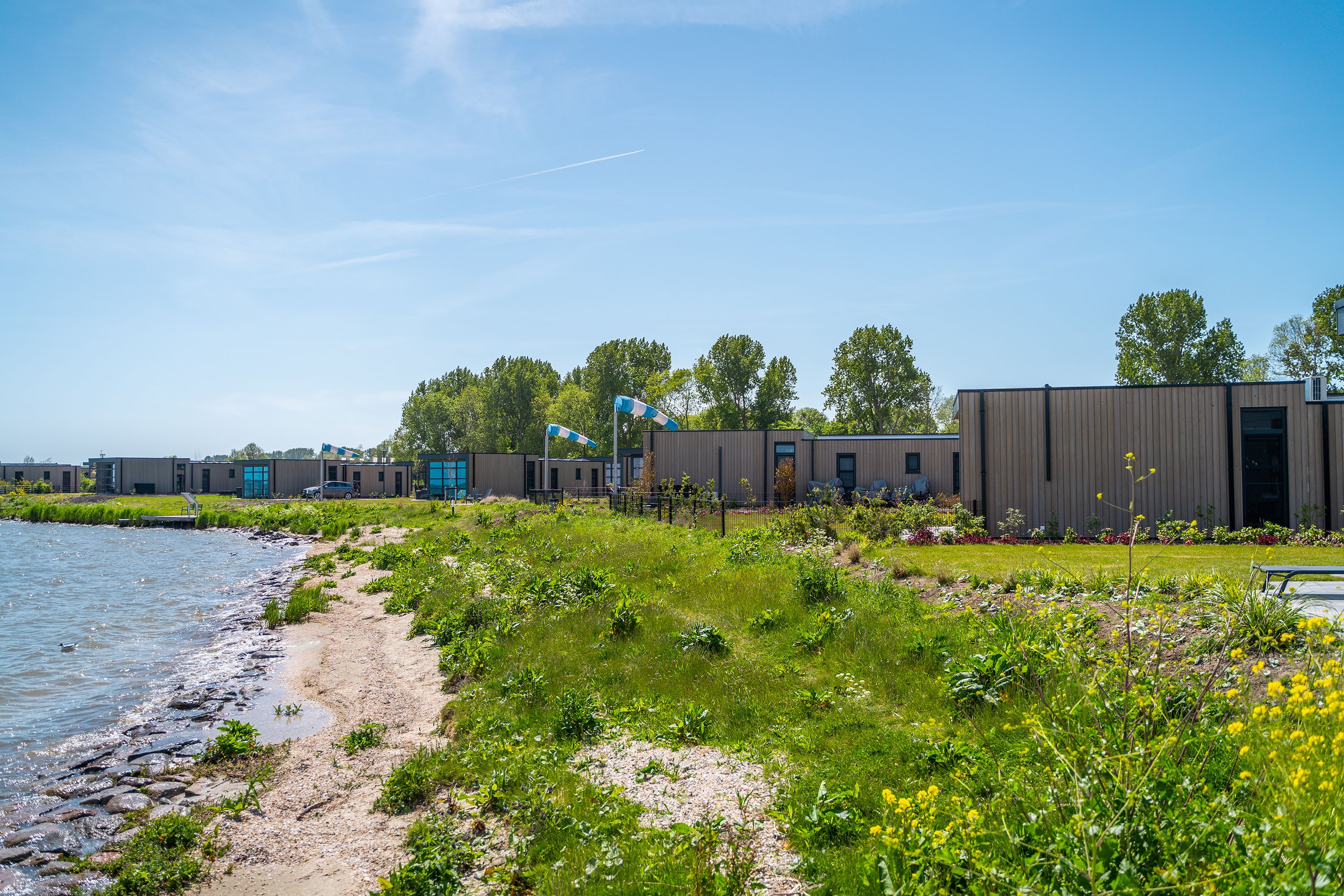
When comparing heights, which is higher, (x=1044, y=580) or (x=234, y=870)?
(x=1044, y=580)

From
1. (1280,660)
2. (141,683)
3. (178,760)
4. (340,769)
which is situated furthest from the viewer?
(141,683)

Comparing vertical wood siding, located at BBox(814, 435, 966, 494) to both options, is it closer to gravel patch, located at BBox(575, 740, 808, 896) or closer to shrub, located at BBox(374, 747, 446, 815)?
gravel patch, located at BBox(575, 740, 808, 896)

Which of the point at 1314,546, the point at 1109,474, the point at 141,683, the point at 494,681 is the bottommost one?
the point at 141,683

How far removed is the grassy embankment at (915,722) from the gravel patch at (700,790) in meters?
0.14

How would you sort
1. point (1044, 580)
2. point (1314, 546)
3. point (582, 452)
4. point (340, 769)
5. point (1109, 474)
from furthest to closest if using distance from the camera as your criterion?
point (582, 452) → point (1109, 474) → point (1314, 546) → point (1044, 580) → point (340, 769)

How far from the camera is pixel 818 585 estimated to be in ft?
32.6

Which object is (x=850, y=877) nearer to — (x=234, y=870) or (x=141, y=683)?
(x=234, y=870)

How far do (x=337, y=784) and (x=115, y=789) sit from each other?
2285 mm

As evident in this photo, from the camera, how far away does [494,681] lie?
896 cm

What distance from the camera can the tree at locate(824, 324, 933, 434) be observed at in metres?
59.6

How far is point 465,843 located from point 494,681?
147 inches

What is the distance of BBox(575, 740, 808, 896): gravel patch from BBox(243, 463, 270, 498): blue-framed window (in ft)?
205

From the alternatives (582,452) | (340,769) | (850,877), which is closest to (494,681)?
(340,769)

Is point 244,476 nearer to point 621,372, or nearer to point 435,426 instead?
point 435,426
